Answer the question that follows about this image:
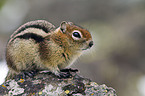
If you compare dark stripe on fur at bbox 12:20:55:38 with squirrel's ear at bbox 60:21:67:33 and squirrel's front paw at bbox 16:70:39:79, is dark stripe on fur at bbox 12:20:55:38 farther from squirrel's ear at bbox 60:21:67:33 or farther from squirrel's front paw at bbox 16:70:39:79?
squirrel's front paw at bbox 16:70:39:79

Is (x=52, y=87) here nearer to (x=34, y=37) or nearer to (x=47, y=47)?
(x=47, y=47)

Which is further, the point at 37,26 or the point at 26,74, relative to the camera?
the point at 37,26

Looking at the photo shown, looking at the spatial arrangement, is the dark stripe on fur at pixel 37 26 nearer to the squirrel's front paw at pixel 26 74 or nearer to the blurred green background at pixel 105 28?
the squirrel's front paw at pixel 26 74

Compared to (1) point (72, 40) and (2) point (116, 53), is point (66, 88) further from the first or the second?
(2) point (116, 53)

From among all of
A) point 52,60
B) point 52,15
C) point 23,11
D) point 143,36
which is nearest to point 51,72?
point 52,60

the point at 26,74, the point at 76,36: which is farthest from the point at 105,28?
the point at 26,74

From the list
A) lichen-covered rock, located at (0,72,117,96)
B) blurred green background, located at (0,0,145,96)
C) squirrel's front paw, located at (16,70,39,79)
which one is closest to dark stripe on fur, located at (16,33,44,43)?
squirrel's front paw, located at (16,70,39,79)

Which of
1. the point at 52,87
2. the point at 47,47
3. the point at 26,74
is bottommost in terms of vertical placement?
the point at 52,87

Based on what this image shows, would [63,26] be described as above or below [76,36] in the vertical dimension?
above
